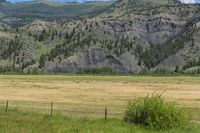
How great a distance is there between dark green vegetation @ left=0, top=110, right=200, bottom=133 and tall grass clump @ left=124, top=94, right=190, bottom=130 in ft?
2.58

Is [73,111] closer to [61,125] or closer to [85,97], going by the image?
[61,125]

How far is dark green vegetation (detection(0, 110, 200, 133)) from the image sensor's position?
1211 inches

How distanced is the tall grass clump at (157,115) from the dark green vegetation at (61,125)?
2.58ft

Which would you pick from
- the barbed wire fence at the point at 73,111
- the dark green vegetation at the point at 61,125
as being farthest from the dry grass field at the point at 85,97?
the dark green vegetation at the point at 61,125

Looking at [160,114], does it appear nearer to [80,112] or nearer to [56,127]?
[56,127]

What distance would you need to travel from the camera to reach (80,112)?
148ft

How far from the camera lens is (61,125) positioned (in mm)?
32938

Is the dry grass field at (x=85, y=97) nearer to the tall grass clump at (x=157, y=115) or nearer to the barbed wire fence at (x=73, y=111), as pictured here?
the barbed wire fence at (x=73, y=111)

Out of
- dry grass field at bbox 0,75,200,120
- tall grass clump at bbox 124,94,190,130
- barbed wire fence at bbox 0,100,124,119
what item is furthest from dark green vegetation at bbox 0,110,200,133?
dry grass field at bbox 0,75,200,120

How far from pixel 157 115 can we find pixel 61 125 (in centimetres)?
671

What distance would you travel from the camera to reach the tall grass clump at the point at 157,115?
33.8 metres

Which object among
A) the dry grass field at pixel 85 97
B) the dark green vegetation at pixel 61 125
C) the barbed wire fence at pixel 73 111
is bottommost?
the dry grass field at pixel 85 97

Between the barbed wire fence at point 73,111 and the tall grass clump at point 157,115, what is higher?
the tall grass clump at point 157,115

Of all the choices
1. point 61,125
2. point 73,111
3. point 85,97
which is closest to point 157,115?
point 61,125
